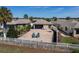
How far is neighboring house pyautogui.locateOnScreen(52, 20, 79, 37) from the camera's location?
27.4ft

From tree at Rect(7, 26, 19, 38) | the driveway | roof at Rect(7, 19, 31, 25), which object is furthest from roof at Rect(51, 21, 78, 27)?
tree at Rect(7, 26, 19, 38)

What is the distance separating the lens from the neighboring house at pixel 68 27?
27.4 feet

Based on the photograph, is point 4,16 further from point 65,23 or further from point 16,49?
point 65,23

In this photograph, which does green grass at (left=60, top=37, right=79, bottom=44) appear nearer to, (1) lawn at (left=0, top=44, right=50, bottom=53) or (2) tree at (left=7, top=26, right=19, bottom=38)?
(1) lawn at (left=0, top=44, right=50, bottom=53)

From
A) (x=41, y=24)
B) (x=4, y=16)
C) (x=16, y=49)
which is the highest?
(x=4, y=16)

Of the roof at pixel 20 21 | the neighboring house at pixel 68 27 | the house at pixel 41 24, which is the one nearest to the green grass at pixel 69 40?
the neighboring house at pixel 68 27

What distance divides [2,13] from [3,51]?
0.54 metres

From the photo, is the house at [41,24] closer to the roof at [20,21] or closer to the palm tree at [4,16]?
the roof at [20,21]

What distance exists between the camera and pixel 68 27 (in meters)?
8.36

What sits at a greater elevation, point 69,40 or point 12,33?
point 12,33

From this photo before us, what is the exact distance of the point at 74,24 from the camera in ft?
27.4

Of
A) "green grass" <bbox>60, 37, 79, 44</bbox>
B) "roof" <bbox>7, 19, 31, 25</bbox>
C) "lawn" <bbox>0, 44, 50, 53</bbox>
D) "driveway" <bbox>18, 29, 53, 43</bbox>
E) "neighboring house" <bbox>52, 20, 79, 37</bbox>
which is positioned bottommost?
"lawn" <bbox>0, 44, 50, 53</bbox>

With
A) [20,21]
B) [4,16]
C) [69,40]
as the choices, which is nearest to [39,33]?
[20,21]
